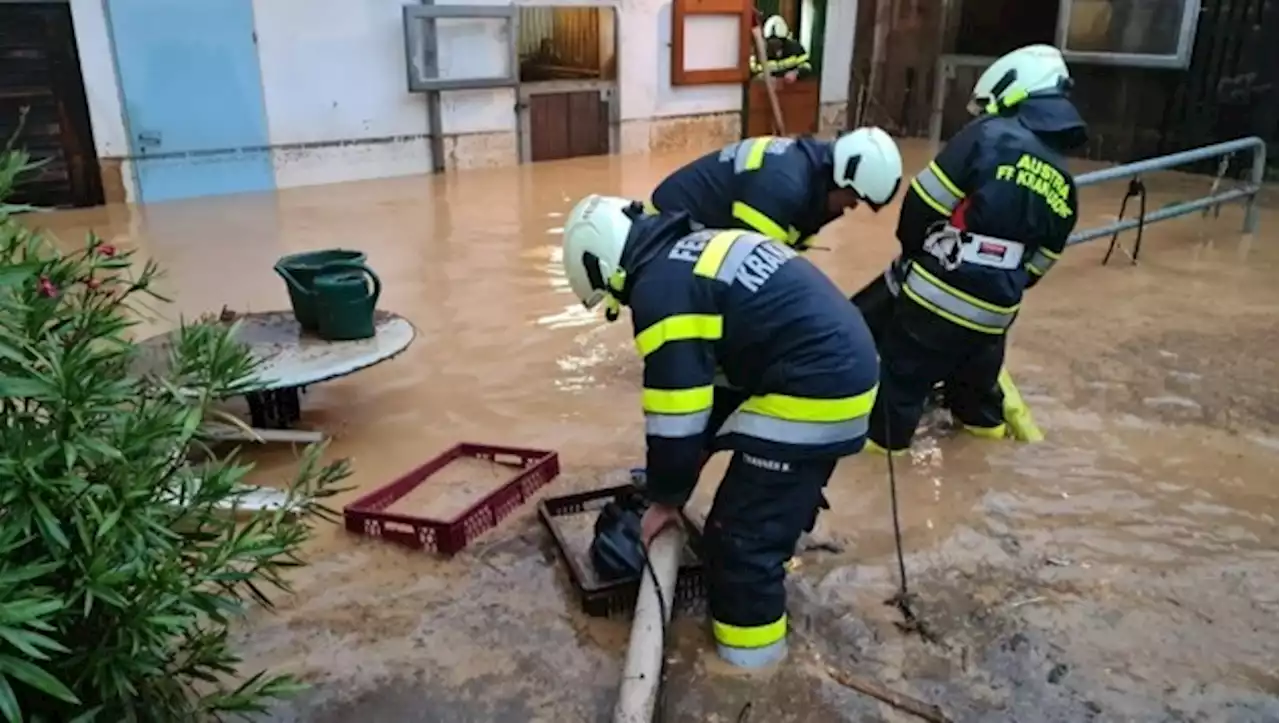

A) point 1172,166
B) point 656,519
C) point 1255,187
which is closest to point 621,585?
point 656,519

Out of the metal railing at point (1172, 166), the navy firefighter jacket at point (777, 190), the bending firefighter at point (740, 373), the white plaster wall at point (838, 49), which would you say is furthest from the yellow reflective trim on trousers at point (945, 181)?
the white plaster wall at point (838, 49)

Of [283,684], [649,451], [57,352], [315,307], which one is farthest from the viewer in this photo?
[315,307]

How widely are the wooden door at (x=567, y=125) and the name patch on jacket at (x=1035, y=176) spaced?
7385 mm

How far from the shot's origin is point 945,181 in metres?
3.50

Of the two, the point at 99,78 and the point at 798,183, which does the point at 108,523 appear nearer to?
the point at 798,183

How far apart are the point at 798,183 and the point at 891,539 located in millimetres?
1216

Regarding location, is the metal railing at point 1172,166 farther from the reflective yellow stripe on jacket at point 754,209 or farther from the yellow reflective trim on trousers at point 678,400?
the yellow reflective trim on trousers at point 678,400

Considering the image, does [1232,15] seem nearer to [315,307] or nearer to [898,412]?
[898,412]

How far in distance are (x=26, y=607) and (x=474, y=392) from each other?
9.79ft

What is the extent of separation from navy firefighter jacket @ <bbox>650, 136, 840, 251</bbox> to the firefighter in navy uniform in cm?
41

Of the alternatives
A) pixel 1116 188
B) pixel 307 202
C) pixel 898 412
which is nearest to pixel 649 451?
pixel 898 412

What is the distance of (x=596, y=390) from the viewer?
4496 millimetres

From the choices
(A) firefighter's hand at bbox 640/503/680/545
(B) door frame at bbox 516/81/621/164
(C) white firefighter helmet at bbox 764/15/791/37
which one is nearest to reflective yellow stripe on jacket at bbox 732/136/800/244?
(A) firefighter's hand at bbox 640/503/680/545

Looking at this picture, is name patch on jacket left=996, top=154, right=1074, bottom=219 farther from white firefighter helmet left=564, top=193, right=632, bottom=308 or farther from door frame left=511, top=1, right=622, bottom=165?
door frame left=511, top=1, right=622, bottom=165
